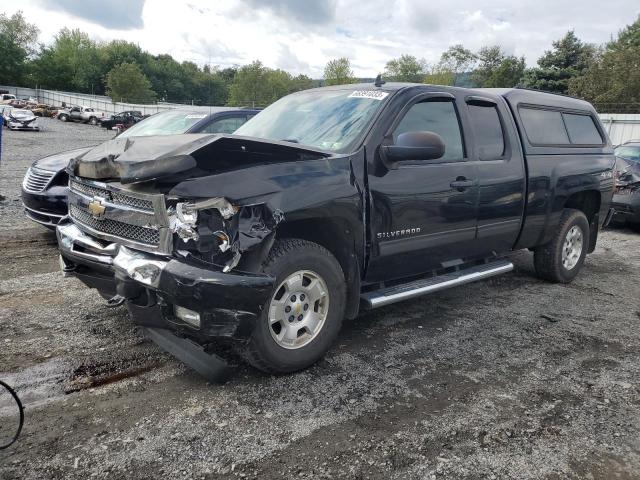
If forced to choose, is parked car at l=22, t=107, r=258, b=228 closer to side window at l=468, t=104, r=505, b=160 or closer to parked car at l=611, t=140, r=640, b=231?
side window at l=468, t=104, r=505, b=160

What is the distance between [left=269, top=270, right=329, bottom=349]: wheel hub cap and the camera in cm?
332

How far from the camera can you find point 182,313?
3000mm

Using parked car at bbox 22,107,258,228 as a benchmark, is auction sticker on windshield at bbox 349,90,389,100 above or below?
above

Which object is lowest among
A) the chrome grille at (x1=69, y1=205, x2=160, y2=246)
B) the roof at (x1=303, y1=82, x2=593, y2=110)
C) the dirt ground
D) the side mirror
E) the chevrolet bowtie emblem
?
the dirt ground

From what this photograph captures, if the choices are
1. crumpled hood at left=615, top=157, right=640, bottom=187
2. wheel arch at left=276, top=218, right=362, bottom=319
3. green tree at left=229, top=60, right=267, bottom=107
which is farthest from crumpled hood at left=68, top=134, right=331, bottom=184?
green tree at left=229, top=60, right=267, bottom=107

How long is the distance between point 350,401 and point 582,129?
4.78 m

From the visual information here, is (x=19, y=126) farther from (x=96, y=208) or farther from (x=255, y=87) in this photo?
(x=255, y=87)

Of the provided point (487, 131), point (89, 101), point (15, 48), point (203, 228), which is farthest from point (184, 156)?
point (15, 48)

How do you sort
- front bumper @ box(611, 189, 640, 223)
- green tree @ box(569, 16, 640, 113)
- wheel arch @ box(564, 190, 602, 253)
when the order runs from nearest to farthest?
wheel arch @ box(564, 190, 602, 253) < front bumper @ box(611, 189, 640, 223) < green tree @ box(569, 16, 640, 113)

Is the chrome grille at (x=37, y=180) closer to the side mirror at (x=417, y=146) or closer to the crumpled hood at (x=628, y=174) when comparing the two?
the side mirror at (x=417, y=146)

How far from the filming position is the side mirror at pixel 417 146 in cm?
370

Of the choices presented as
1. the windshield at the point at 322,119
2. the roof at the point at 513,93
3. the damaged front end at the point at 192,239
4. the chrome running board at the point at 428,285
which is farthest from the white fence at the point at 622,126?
the damaged front end at the point at 192,239

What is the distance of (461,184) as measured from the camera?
4406mm

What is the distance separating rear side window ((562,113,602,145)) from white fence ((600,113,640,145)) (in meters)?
23.6
